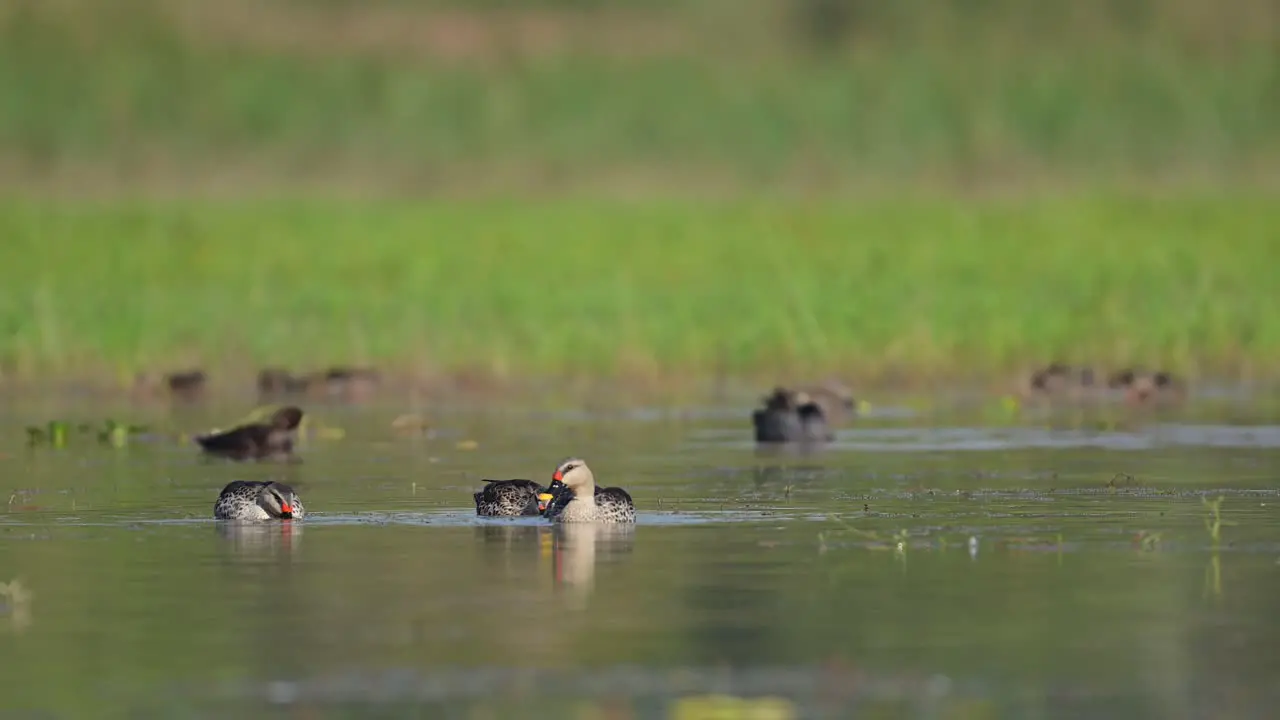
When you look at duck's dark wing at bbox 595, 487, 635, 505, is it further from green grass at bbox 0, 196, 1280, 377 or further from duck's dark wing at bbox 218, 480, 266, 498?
green grass at bbox 0, 196, 1280, 377

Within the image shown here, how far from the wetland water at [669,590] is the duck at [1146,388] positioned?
5706 millimetres

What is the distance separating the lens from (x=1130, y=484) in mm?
19922

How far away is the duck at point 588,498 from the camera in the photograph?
17578 mm

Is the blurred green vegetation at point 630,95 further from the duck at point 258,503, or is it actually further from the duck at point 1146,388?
the duck at point 258,503

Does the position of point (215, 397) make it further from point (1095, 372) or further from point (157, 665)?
point (157, 665)

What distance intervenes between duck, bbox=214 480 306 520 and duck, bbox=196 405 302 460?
4997 mm

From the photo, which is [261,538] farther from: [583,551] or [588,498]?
[588,498]

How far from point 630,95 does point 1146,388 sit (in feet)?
168

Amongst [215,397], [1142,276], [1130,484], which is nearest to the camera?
[1130,484]

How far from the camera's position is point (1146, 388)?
29.0 metres

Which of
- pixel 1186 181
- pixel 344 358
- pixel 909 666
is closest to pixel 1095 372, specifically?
pixel 344 358

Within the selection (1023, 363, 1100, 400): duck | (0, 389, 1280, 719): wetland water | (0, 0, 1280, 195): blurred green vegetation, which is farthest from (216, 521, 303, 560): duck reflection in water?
(0, 0, 1280, 195): blurred green vegetation

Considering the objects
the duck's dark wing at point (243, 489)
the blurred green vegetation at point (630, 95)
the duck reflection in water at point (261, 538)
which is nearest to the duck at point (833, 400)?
the duck's dark wing at point (243, 489)

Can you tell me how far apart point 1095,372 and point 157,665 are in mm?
19674
